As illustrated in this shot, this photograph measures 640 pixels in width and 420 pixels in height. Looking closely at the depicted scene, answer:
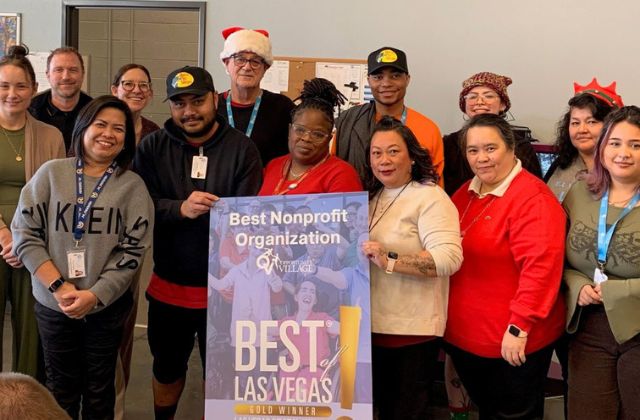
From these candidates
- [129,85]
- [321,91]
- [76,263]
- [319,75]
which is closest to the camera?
A: [76,263]

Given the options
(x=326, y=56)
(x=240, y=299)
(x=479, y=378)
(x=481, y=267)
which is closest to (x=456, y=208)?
(x=481, y=267)

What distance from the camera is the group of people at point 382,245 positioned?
2152 millimetres

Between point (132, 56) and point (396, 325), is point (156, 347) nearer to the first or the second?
point (396, 325)

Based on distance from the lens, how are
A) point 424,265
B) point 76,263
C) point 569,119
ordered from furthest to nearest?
point 569,119
point 76,263
point 424,265

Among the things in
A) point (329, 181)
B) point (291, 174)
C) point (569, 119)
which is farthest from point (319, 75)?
point (329, 181)

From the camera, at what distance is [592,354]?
2186 mm

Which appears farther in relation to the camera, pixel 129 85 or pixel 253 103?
pixel 129 85

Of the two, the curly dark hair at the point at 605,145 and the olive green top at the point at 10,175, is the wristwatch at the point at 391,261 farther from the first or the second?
the olive green top at the point at 10,175

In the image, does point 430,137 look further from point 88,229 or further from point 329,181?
point 88,229

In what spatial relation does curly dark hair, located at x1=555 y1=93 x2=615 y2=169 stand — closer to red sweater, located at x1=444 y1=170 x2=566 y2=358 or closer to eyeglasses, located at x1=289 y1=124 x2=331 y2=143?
red sweater, located at x1=444 y1=170 x2=566 y2=358

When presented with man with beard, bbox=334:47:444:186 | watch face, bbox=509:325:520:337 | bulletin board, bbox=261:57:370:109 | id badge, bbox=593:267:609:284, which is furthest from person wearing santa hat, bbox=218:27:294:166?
bulletin board, bbox=261:57:370:109

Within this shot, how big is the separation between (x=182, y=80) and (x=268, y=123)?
24.5 inches

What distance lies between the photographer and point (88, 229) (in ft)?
7.70

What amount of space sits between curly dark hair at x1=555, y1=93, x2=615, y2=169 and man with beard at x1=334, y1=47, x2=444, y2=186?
536 millimetres
